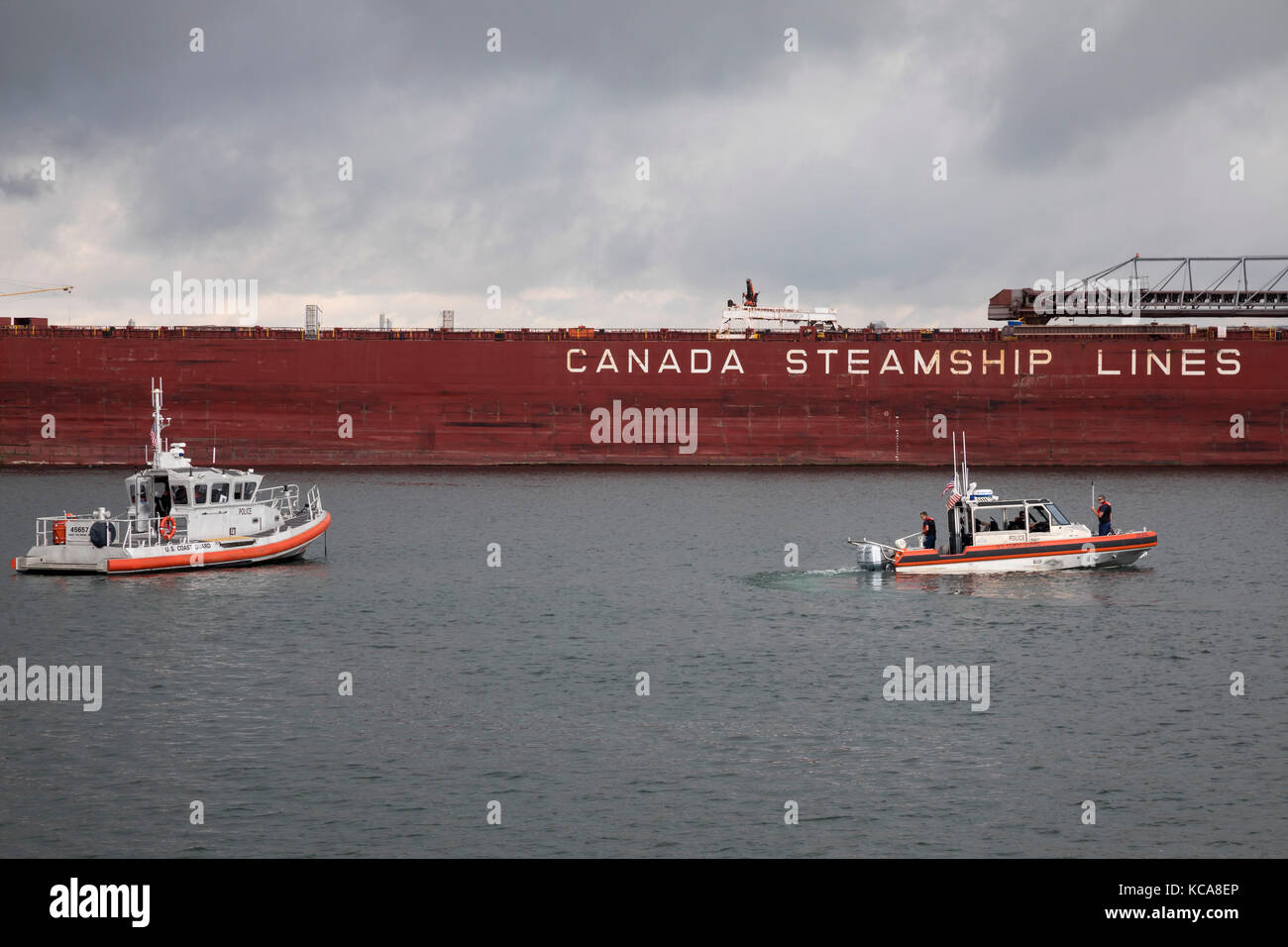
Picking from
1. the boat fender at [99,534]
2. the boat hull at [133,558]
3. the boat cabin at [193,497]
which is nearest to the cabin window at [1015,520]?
the boat cabin at [193,497]

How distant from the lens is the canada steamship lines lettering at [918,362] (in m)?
73.8

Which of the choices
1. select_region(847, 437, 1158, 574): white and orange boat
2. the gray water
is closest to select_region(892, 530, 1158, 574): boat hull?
select_region(847, 437, 1158, 574): white and orange boat

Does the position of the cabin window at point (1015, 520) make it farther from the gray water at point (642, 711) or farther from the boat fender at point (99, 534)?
the boat fender at point (99, 534)

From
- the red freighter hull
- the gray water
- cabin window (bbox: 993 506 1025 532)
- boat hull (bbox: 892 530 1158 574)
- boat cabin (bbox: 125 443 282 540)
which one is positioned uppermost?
the red freighter hull

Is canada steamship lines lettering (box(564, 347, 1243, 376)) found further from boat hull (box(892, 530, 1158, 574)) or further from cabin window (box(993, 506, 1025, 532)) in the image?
cabin window (box(993, 506, 1025, 532))

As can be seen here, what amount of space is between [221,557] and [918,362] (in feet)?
149

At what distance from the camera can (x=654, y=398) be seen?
75.2 meters

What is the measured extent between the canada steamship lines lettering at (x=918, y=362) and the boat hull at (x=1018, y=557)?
35.2m

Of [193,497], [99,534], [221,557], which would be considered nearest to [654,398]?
[221,557]

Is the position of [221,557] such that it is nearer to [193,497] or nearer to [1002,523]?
[193,497]

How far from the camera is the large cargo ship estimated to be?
2901 inches

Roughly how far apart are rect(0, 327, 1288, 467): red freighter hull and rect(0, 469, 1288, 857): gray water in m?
27.1
